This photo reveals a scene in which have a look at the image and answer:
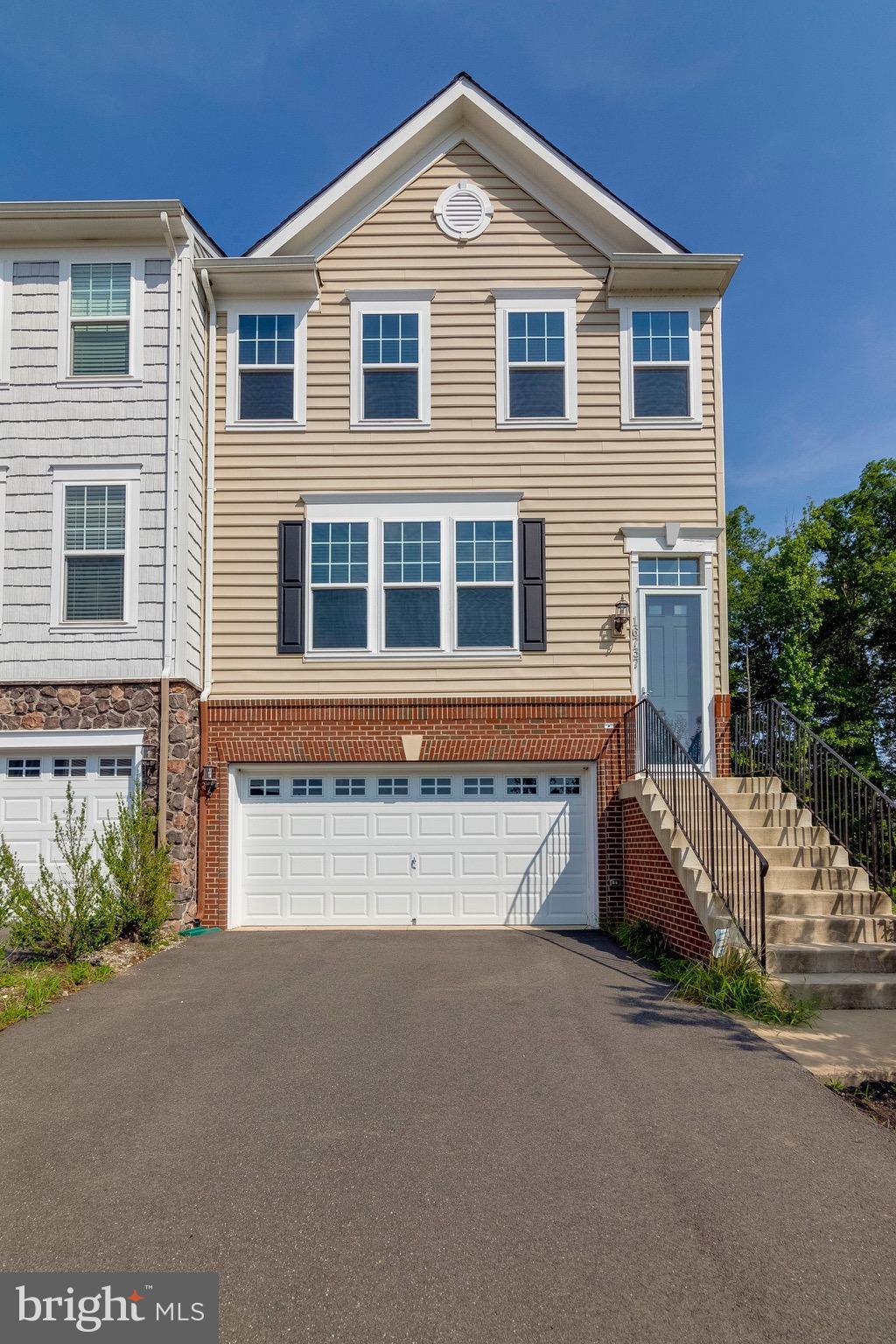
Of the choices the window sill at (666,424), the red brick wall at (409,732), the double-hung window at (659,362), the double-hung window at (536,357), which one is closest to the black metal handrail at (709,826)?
the red brick wall at (409,732)

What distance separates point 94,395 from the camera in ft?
36.1

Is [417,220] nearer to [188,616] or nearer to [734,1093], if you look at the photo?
[188,616]

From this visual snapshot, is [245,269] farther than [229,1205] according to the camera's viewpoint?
Yes

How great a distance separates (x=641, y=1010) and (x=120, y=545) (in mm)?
7761

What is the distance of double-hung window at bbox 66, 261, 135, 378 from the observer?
36.3 ft

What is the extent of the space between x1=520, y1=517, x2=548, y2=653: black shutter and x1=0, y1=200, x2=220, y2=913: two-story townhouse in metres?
4.09

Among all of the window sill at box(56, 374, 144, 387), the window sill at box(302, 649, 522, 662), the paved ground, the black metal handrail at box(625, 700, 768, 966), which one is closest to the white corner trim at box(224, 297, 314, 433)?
the window sill at box(56, 374, 144, 387)

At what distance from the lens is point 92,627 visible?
10648mm

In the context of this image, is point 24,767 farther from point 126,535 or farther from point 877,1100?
point 877,1100

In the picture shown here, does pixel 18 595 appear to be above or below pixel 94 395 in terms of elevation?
below

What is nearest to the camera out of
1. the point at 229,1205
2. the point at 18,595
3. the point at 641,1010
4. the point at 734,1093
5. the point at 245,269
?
the point at 229,1205

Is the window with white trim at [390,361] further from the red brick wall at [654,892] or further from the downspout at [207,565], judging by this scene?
the red brick wall at [654,892]

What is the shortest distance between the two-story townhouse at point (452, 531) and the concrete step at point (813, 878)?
2.62 meters

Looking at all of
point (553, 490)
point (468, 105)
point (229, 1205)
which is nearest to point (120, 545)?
point (553, 490)
